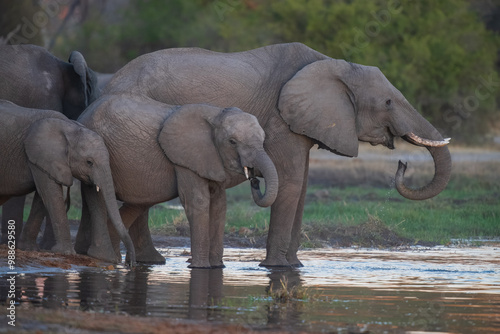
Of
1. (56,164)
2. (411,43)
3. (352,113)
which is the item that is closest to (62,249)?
Answer: (56,164)

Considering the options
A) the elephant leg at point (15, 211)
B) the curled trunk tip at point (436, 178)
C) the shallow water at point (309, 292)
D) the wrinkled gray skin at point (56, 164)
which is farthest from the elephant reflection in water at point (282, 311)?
the elephant leg at point (15, 211)

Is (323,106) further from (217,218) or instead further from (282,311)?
(282,311)

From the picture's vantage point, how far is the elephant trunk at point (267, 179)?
1026cm

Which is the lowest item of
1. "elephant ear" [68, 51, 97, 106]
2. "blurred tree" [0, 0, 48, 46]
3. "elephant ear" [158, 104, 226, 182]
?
"elephant ear" [158, 104, 226, 182]

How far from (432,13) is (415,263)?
21777 millimetres

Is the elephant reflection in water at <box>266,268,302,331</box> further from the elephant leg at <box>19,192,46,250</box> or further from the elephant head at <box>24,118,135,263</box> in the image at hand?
the elephant leg at <box>19,192,46,250</box>

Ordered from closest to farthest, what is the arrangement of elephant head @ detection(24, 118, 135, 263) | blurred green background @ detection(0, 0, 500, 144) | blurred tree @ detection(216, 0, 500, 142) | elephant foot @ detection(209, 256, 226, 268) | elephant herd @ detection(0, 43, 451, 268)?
elephant head @ detection(24, 118, 135, 263) < elephant herd @ detection(0, 43, 451, 268) < elephant foot @ detection(209, 256, 226, 268) < blurred tree @ detection(216, 0, 500, 142) < blurred green background @ detection(0, 0, 500, 144)

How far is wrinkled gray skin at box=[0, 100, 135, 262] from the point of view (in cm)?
1060

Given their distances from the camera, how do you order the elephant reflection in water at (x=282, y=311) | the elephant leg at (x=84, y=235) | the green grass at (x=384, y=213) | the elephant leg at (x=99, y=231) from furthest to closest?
the green grass at (x=384, y=213)
the elephant leg at (x=84, y=235)
the elephant leg at (x=99, y=231)
the elephant reflection in water at (x=282, y=311)

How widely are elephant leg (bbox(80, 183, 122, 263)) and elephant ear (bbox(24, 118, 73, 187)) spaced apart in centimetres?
32

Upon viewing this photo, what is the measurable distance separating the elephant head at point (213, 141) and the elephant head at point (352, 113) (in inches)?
38.0

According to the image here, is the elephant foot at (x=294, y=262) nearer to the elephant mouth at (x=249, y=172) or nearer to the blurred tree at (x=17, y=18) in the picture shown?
the elephant mouth at (x=249, y=172)

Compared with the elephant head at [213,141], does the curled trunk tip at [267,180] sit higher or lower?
lower

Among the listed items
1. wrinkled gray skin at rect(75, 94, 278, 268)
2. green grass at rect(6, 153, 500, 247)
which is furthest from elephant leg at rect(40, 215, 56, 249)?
green grass at rect(6, 153, 500, 247)
